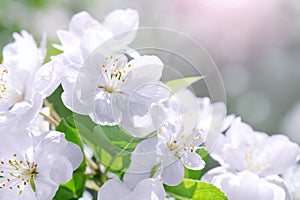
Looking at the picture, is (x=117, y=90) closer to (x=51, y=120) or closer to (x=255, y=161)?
(x=51, y=120)

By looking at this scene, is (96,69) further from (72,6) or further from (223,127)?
(72,6)

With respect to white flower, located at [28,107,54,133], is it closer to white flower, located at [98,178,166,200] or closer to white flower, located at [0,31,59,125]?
white flower, located at [0,31,59,125]

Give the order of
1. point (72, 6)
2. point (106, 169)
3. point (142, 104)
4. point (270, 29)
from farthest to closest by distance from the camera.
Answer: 1. point (270, 29)
2. point (72, 6)
3. point (106, 169)
4. point (142, 104)

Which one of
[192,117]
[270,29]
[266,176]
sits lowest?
[270,29]

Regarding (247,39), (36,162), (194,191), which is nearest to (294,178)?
(194,191)

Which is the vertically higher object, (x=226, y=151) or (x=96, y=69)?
(x=96, y=69)

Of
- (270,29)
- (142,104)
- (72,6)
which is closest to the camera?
(142,104)

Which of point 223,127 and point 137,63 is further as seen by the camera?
point 223,127

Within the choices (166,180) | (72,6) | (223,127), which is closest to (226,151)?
(223,127)
